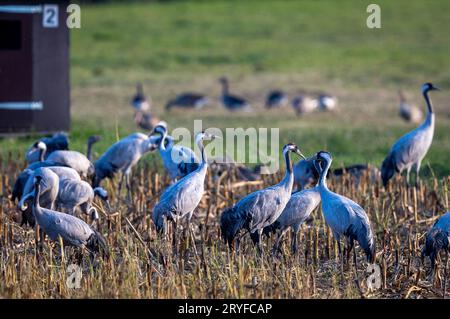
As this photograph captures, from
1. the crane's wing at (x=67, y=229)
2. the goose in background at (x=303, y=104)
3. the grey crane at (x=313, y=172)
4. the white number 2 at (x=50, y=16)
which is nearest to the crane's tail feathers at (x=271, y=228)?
the grey crane at (x=313, y=172)

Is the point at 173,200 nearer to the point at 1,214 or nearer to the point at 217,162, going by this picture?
the point at 1,214

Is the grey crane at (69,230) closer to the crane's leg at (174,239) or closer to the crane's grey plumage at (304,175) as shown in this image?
the crane's leg at (174,239)

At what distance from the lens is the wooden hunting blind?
48.7ft

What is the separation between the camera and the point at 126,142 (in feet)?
37.4

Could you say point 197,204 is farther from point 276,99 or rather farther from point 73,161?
point 276,99

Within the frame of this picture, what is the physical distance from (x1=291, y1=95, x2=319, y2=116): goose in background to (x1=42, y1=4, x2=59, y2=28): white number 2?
26.2 ft

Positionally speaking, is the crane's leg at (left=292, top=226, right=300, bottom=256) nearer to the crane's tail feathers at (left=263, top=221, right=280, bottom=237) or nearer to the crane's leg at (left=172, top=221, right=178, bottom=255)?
the crane's tail feathers at (left=263, top=221, right=280, bottom=237)

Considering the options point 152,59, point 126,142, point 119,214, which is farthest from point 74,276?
point 152,59

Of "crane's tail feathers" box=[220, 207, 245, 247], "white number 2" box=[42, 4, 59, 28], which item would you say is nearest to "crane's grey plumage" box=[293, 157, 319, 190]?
"crane's tail feathers" box=[220, 207, 245, 247]

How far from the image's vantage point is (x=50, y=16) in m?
15.1

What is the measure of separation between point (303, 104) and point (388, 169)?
34.4 ft

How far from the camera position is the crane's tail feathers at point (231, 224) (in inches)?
344

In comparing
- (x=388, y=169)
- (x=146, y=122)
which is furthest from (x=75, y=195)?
(x=146, y=122)
